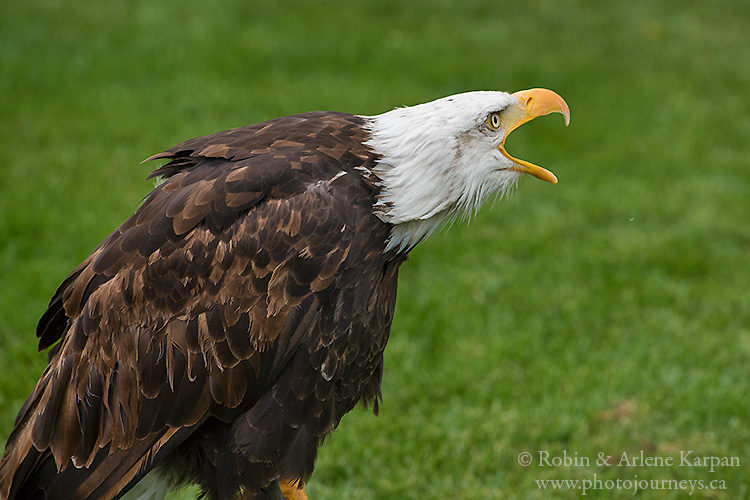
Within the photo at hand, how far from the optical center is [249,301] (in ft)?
10.8

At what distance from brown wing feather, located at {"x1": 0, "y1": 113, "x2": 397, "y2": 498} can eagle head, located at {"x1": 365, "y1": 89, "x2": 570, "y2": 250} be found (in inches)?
4.0

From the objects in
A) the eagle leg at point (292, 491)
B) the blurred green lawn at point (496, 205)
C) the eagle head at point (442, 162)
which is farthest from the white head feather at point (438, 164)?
the blurred green lawn at point (496, 205)

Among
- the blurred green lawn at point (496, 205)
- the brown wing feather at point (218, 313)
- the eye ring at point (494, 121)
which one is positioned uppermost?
the eye ring at point (494, 121)

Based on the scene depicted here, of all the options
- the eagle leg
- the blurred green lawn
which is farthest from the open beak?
the blurred green lawn

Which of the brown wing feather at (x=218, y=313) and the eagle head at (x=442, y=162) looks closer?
the brown wing feather at (x=218, y=313)

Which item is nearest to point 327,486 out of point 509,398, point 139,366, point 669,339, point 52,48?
point 509,398

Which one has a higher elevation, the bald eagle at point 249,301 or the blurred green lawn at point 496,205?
the bald eagle at point 249,301

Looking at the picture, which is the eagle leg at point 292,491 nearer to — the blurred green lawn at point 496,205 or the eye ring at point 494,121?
the blurred green lawn at point 496,205

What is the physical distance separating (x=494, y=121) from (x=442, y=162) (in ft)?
0.99

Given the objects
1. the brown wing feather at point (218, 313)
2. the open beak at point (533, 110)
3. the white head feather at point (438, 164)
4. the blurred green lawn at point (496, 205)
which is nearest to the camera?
the brown wing feather at point (218, 313)

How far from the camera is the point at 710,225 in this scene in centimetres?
781

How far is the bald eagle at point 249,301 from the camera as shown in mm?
3283

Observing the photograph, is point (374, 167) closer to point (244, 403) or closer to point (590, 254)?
point (244, 403)

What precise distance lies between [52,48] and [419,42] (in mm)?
4315
